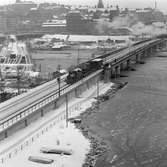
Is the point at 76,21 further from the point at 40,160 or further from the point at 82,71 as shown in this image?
the point at 40,160

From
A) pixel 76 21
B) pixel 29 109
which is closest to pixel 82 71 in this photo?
pixel 29 109

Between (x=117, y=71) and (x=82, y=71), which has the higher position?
(x=82, y=71)

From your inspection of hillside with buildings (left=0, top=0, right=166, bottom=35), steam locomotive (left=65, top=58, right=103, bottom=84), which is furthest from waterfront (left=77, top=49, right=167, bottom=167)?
hillside with buildings (left=0, top=0, right=166, bottom=35)

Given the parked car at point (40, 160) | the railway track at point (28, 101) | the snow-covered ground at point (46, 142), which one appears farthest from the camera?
the railway track at point (28, 101)

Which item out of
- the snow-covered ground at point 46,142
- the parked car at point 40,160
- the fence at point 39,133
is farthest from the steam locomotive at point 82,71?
the parked car at point 40,160

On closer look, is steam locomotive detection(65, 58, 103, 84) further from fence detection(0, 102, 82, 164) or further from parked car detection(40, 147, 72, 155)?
parked car detection(40, 147, 72, 155)

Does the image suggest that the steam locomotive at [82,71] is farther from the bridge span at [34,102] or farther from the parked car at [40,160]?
the parked car at [40,160]

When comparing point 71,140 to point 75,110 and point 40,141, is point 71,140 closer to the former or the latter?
point 40,141
